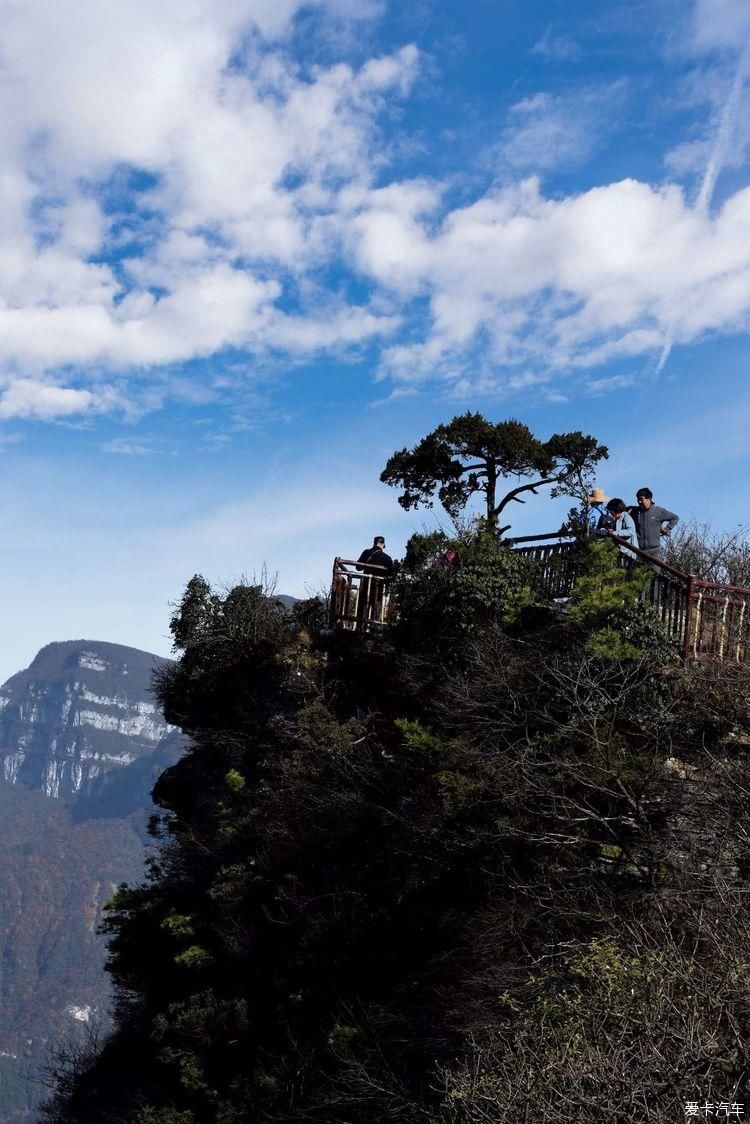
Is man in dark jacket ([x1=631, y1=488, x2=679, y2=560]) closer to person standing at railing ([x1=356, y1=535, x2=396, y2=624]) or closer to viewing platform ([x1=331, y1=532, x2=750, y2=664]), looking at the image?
viewing platform ([x1=331, y1=532, x2=750, y2=664])

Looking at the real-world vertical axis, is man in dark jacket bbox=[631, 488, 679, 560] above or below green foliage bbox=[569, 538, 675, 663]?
above

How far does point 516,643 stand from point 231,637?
32.1 feet

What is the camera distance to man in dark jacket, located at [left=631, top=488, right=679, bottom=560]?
53.5ft

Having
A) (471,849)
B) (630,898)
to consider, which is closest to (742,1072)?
(630,898)

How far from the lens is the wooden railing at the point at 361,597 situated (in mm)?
21094

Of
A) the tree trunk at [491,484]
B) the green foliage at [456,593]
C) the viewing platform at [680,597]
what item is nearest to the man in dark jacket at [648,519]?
the viewing platform at [680,597]

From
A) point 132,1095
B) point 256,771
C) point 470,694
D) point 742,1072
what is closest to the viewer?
point 742,1072

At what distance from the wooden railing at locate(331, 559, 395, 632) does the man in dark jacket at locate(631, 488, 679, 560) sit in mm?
6337

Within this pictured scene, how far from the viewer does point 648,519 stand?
53.5ft

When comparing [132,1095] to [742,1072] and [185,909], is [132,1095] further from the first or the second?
[742,1072]

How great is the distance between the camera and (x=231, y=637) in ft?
83.4

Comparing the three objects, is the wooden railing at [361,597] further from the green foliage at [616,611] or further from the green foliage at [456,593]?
the green foliage at [616,611]

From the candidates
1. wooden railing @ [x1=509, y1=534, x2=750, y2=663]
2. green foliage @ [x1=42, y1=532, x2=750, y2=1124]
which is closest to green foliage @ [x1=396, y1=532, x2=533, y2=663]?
green foliage @ [x1=42, y1=532, x2=750, y2=1124]

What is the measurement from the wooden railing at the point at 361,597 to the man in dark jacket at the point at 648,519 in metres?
6.34
